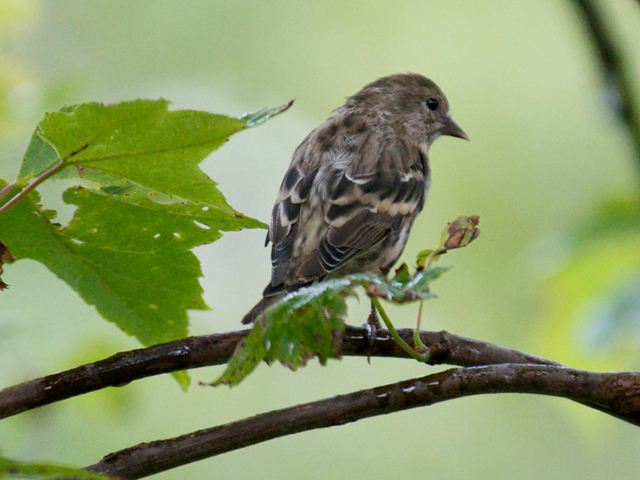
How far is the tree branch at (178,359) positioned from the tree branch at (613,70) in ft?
3.01

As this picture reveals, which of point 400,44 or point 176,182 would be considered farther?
point 400,44

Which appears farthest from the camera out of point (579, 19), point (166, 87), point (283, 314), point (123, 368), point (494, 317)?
point (166, 87)

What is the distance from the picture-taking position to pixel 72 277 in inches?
96.0

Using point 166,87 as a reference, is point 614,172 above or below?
below

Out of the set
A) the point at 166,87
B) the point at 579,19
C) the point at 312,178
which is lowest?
the point at 579,19

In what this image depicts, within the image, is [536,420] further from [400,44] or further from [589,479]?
[400,44]

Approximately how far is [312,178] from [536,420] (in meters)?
4.92

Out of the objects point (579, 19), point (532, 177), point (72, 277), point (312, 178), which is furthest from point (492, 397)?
point (72, 277)

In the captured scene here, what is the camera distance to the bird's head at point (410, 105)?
5.66 metres

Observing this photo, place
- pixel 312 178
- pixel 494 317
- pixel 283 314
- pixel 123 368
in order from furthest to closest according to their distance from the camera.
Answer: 1. pixel 494 317
2. pixel 312 178
3. pixel 123 368
4. pixel 283 314

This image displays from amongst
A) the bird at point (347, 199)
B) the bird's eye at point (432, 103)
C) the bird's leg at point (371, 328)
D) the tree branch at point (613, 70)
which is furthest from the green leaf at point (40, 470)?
the bird's eye at point (432, 103)

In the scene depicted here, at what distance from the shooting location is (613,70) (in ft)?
9.80

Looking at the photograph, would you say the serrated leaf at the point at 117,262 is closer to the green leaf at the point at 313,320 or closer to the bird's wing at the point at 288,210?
the green leaf at the point at 313,320

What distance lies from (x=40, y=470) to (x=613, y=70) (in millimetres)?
2201
